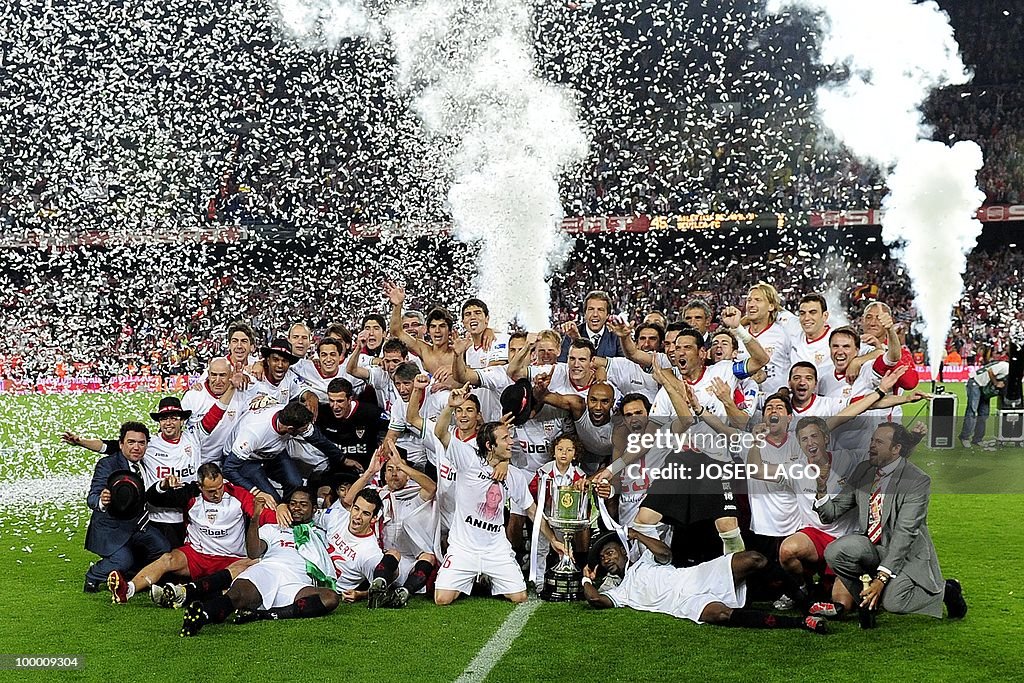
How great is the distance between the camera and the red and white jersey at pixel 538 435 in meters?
6.40

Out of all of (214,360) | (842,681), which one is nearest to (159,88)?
(214,360)

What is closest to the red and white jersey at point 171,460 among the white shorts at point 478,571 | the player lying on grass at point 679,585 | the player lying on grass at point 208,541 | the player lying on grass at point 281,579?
the player lying on grass at point 208,541

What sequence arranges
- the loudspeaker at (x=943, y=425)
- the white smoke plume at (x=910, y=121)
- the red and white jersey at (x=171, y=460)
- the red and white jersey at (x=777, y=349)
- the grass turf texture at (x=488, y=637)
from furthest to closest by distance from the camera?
Answer: the white smoke plume at (x=910, y=121)
the loudspeaker at (x=943, y=425)
the red and white jersey at (x=777, y=349)
the red and white jersey at (x=171, y=460)
the grass turf texture at (x=488, y=637)

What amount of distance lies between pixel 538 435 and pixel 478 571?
964 millimetres

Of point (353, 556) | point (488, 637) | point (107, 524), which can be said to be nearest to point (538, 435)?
point (353, 556)

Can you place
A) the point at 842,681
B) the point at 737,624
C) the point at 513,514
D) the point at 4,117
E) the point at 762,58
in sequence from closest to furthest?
the point at 842,681 → the point at 737,624 → the point at 513,514 → the point at 4,117 → the point at 762,58

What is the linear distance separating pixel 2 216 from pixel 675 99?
54.3ft

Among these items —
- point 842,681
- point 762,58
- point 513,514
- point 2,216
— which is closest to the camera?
point 842,681

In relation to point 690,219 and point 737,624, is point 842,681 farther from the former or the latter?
point 690,219

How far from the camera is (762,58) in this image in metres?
24.3

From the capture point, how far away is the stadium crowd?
5.43m

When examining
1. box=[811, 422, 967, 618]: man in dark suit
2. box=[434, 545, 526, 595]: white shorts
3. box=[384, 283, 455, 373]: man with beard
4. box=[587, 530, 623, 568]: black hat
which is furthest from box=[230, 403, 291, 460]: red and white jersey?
box=[811, 422, 967, 618]: man in dark suit

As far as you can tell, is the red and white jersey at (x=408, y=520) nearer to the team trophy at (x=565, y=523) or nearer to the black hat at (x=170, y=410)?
the team trophy at (x=565, y=523)

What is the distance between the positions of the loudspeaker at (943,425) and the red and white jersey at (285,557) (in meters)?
8.70
